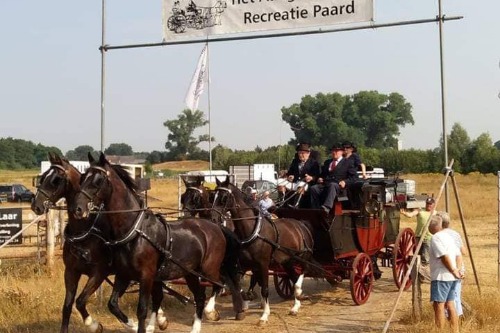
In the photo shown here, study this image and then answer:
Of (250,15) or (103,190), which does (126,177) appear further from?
(250,15)

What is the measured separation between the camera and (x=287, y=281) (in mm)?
12984

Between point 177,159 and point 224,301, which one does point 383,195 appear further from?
point 177,159

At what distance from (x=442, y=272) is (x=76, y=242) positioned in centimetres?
463

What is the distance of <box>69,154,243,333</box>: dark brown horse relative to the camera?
8344 mm

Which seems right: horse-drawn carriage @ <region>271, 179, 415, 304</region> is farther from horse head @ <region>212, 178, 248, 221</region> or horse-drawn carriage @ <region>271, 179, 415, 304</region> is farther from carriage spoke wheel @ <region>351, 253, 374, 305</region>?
horse head @ <region>212, 178, 248, 221</region>

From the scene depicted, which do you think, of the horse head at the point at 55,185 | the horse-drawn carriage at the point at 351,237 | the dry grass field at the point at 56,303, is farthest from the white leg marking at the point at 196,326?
the horse-drawn carriage at the point at 351,237

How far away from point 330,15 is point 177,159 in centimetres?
10840

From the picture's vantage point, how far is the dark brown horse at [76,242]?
8703 mm

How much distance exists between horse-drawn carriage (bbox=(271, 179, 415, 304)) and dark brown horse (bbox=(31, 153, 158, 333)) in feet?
12.1

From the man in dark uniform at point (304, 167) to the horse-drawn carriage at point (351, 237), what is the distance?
1.81ft

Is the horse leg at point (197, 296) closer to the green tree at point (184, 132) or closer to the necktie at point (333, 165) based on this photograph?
the necktie at point (333, 165)

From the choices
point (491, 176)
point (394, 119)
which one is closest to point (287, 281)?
point (491, 176)

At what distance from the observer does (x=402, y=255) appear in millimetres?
13766

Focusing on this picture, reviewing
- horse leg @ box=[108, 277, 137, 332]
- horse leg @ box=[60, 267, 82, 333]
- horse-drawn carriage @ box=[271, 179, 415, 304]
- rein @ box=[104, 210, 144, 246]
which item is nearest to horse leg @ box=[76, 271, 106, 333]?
horse leg @ box=[60, 267, 82, 333]
